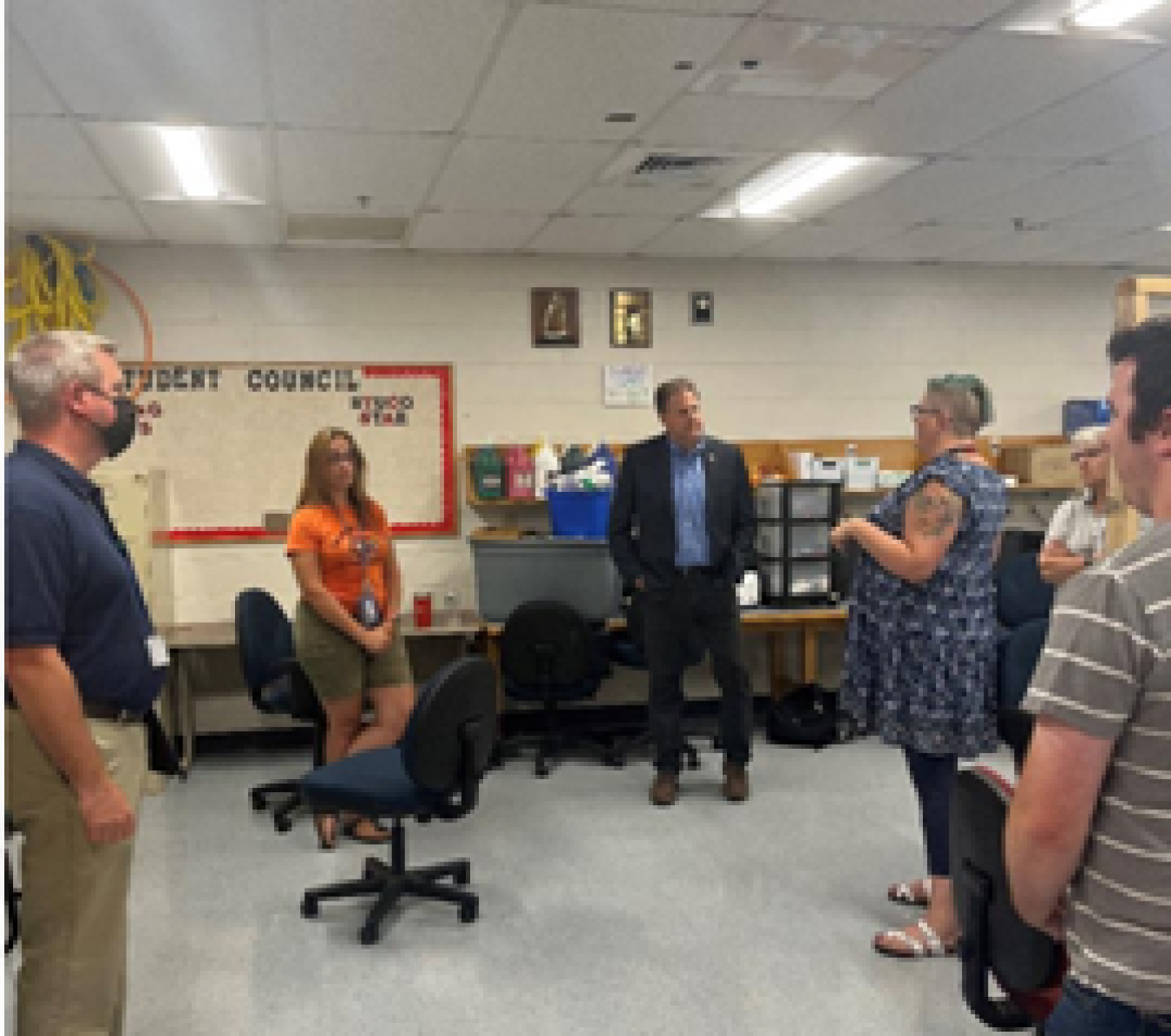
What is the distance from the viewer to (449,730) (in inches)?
114

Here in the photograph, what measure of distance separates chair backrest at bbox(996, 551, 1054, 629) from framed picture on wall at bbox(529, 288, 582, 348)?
2.43 metres

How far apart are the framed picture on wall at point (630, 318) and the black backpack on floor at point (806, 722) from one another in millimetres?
2032

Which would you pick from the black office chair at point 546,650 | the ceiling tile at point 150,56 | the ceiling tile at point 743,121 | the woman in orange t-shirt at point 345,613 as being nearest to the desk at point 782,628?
the black office chair at point 546,650

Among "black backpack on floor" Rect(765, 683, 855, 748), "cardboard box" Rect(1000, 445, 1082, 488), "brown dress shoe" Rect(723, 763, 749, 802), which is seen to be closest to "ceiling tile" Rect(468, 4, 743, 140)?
"brown dress shoe" Rect(723, 763, 749, 802)

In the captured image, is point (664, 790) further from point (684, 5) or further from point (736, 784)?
point (684, 5)

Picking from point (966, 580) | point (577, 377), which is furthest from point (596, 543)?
point (966, 580)

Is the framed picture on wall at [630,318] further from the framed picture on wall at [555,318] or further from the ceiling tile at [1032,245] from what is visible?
the ceiling tile at [1032,245]

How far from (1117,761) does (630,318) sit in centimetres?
459

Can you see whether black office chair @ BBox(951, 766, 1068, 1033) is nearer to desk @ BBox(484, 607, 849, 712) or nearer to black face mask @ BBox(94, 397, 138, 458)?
black face mask @ BBox(94, 397, 138, 458)

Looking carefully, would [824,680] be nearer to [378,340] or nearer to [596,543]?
[596,543]

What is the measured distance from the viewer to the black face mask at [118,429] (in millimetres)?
1994

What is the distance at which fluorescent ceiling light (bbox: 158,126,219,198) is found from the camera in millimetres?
3375

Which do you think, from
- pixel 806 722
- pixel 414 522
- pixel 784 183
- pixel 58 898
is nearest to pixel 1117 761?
pixel 58 898

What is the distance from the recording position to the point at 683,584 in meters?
4.16
